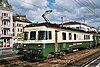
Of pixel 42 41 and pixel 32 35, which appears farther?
pixel 32 35

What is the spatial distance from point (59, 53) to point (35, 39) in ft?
13.0

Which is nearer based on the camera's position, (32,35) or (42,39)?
(42,39)

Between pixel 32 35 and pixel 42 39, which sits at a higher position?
pixel 32 35

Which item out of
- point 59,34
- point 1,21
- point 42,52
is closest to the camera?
point 42,52

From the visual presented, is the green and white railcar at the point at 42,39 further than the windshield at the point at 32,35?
No

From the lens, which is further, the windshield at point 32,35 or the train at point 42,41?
the windshield at point 32,35

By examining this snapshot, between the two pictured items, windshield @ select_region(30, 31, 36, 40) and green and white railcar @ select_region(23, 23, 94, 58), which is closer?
green and white railcar @ select_region(23, 23, 94, 58)

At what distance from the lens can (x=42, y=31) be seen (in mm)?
18391

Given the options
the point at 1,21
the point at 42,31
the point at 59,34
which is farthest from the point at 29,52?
the point at 1,21

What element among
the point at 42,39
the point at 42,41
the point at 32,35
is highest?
the point at 32,35

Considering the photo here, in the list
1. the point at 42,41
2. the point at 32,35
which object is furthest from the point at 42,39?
the point at 32,35

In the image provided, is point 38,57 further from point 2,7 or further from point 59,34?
point 2,7

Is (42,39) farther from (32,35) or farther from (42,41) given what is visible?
(32,35)

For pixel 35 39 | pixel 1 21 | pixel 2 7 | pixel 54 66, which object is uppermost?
pixel 2 7
